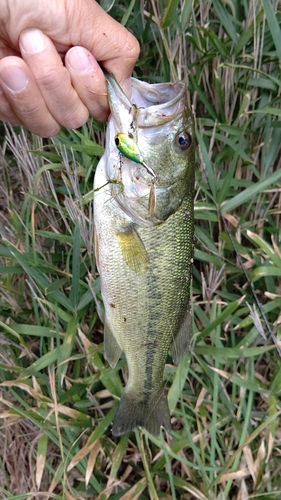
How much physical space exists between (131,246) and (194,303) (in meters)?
0.72

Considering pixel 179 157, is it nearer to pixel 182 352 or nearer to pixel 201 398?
pixel 182 352

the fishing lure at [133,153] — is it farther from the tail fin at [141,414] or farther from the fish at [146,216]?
the tail fin at [141,414]

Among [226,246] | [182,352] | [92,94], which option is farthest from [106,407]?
[92,94]

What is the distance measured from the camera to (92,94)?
1148mm

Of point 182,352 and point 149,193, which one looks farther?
point 182,352

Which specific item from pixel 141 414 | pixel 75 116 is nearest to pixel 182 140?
pixel 75 116

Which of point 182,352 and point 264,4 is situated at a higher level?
point 264,4

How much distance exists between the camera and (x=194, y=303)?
1.84m

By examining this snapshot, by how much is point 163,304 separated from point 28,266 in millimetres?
627

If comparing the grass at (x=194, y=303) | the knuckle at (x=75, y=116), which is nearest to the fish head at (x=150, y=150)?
the knuckle at (x=75, y=116)

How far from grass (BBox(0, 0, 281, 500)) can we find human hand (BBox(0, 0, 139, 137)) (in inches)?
16.4

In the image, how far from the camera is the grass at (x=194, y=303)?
164 cm

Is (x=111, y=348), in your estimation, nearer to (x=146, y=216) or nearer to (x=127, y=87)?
(x=146, y=216)

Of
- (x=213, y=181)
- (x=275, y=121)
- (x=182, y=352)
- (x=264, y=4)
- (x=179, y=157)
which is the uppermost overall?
(x=264, y=4)
